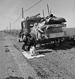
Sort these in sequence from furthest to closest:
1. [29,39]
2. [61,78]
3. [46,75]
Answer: [29,39]
[46,75]
[61,78]

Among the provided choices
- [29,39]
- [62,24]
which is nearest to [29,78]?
[29,39]

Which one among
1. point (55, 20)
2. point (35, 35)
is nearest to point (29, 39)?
point (35, 35)

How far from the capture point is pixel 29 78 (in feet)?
14.9

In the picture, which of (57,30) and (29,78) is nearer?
(29,78)

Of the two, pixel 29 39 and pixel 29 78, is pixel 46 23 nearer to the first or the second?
pixel 29 39

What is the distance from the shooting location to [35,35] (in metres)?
9.51

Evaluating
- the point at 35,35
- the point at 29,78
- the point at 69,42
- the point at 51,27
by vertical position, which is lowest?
the point at 29,78

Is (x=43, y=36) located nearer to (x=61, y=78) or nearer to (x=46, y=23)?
(x=46, y=23)

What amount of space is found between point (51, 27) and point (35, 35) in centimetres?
134

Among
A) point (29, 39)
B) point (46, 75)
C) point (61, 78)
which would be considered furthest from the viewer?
point (29, 39)

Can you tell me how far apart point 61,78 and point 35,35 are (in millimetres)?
5452

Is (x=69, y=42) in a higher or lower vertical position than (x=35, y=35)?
lower

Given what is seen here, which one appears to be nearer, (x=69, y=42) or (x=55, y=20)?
(x=55, y=20)

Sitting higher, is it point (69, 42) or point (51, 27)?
point (51, 27)
